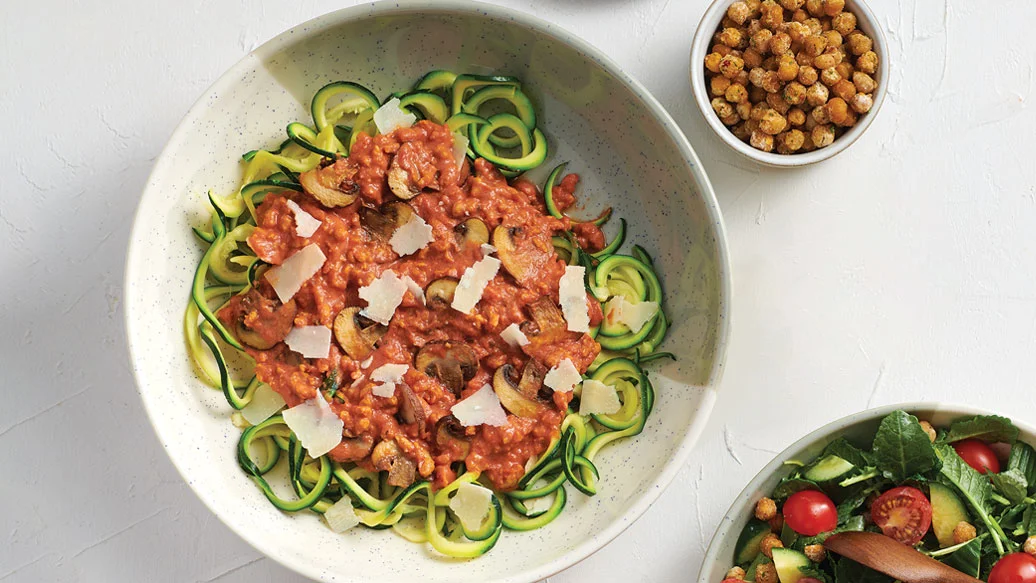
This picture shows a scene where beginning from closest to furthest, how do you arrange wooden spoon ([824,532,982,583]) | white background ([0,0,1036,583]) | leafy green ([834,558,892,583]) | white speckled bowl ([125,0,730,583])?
1. wooden spoon ([824,532,982,583])
2. leafy green ([834,558,892,583])
3. white speckled bowl ([125,0,730,583])
4. white background ([0,0,1036,583])

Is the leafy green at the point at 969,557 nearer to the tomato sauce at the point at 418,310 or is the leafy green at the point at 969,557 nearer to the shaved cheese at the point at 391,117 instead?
the tomato sauce at the point at 418,310

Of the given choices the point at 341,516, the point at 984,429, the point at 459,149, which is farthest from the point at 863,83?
the point at 341,516

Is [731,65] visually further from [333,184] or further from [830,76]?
[333,184]

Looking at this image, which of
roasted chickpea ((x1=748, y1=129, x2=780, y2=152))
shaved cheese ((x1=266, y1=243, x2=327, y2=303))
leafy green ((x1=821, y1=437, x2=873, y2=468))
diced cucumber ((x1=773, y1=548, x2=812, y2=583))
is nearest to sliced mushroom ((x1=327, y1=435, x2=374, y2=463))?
shaved cheese ((x1=266, y1=243, x2=327, y2=303))

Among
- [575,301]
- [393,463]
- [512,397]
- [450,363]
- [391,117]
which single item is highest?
[391,117]

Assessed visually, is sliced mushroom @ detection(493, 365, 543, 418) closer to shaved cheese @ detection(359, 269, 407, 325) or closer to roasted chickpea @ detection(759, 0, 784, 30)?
shaved cheese @ detection(359, 269, 407, 325)

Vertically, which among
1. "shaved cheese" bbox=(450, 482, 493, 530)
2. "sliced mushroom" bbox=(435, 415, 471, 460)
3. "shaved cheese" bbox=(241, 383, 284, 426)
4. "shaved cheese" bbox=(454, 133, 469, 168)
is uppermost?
"shaved cheese" bbox=(454, 133, 469, 168)
